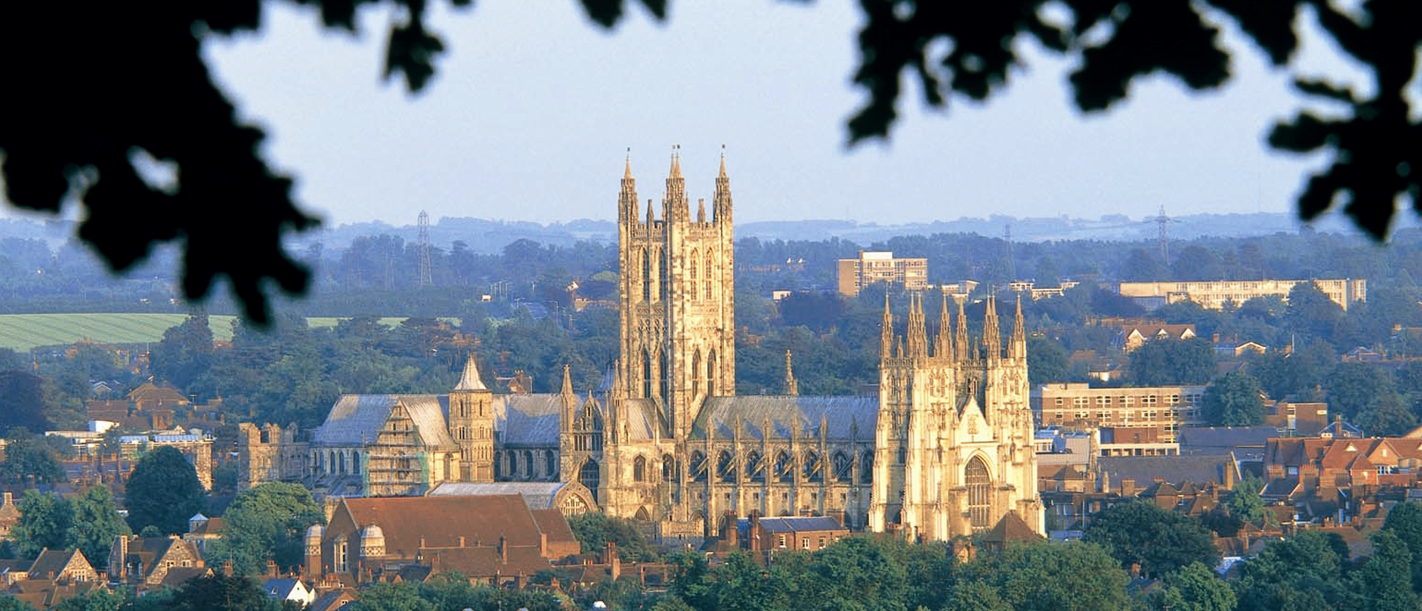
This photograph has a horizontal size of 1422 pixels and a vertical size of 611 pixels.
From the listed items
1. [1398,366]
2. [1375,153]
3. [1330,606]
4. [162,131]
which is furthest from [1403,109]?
[1398,366]

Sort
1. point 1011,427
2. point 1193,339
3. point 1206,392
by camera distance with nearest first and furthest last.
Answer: point 1011,427 < point 1206,392 < point 1193,339

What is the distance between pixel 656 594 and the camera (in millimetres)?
65938

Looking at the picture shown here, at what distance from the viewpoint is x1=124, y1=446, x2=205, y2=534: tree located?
3553 inches

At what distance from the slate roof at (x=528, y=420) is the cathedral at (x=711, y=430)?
3cm

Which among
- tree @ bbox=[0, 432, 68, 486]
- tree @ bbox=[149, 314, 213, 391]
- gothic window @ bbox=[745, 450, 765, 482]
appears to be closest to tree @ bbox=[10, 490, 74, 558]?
gothic window @ bbox=[745, 450, 765, 482]

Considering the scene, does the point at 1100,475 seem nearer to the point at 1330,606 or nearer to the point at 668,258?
the point at 668,258

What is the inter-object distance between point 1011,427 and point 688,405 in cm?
778

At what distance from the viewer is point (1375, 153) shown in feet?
19.2

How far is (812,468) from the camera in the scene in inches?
3059

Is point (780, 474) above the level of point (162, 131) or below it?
below

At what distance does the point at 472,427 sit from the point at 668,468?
19.9ft

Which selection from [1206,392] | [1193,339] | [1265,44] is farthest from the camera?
[1193,339]

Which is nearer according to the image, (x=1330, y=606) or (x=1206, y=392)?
(x=1330, y=606)

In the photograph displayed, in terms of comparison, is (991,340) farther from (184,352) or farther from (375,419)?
(184,352)
